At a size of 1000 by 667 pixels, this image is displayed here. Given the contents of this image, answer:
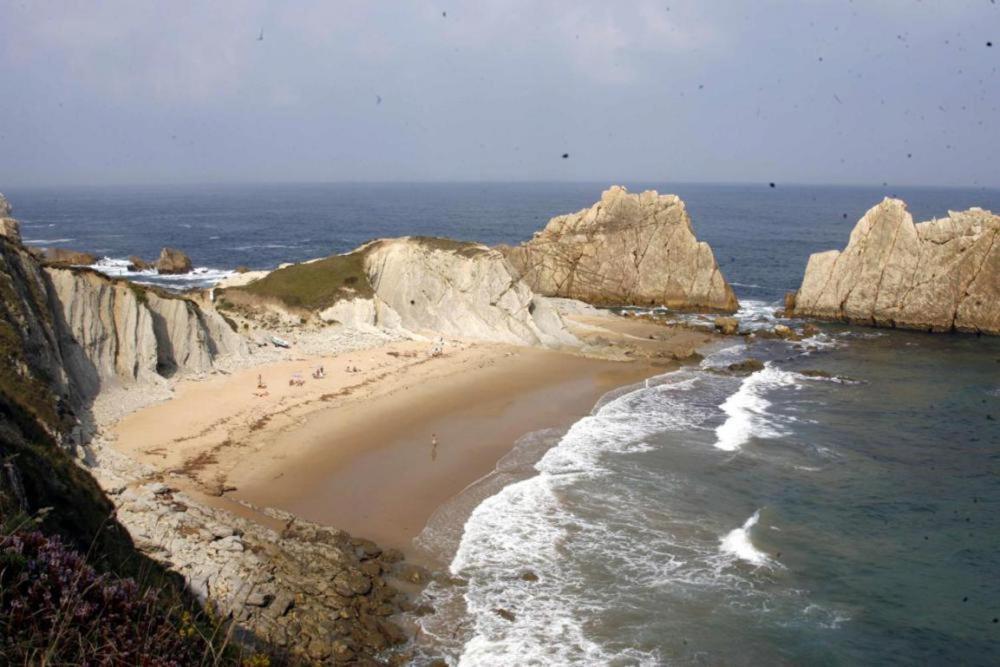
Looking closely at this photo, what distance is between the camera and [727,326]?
5125cm

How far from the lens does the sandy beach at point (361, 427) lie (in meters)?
21.7

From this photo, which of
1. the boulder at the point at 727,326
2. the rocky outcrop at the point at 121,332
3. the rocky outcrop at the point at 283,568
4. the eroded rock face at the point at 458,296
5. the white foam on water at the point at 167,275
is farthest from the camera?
the white foam on water at the point at 167,275

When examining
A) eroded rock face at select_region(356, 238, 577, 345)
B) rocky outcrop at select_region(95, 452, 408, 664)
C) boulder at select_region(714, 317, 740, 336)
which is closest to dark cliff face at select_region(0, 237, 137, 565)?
rocky outcrop at select_region(95, 452, 408, 664)

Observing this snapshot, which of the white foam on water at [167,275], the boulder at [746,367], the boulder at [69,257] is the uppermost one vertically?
the boulder at [69,257]

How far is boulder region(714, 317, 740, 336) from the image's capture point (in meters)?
50.9

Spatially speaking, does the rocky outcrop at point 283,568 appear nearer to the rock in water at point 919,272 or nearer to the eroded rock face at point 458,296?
the eroded rock face at point 458,296

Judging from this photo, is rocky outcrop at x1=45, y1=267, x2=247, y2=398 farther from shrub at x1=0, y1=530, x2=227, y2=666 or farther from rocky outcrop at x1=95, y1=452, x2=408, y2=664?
shrub at x1=0, y1=530, x2=227, y2=666

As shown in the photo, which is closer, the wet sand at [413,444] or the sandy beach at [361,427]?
the wet sand at [413,444]

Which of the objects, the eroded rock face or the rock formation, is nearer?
the rock formation

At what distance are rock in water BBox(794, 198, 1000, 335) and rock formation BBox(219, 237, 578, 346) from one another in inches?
904

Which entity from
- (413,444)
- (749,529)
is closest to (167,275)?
(413,444)

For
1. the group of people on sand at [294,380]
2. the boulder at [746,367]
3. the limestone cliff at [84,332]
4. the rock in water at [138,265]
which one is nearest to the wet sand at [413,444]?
the group of people on sand at [294,380]

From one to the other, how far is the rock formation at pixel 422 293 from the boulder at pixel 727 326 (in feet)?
37.3

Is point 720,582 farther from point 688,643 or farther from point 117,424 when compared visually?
point 117,424
